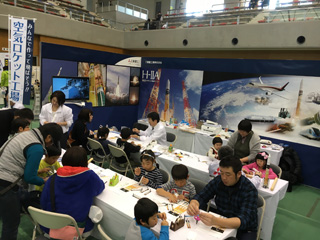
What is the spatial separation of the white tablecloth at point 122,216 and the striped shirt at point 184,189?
17 centimetres

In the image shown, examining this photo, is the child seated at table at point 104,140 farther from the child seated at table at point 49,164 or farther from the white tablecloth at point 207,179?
the child seated at table at point 49,164

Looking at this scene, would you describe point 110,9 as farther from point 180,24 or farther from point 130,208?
point 130,208

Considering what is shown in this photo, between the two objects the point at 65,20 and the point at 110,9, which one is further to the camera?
the point at 110,9

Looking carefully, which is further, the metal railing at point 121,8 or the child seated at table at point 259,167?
the metal railing at point 121,8

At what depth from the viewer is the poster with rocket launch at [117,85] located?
312 inches

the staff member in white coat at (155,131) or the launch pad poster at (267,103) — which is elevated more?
the launch pad poster at (267,103)

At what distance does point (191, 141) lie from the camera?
654cm

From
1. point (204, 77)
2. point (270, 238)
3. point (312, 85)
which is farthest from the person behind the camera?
point (204, 77)

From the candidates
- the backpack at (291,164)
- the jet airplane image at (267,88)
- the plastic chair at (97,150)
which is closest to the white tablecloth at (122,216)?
the plastic chair at (97,150)

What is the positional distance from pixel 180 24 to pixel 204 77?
253cm

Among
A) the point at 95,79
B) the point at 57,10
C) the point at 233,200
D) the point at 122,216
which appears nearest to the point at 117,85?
the point at 95,79

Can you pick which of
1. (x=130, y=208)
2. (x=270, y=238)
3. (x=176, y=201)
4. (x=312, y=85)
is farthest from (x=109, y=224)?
(x=312, y=85)

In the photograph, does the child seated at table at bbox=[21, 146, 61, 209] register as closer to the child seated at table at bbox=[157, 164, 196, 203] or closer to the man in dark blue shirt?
the child seated at table at bbox=[157, 164, 196, 203]

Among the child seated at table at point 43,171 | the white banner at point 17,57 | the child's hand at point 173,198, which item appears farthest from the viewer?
the white banner at point 17,57
